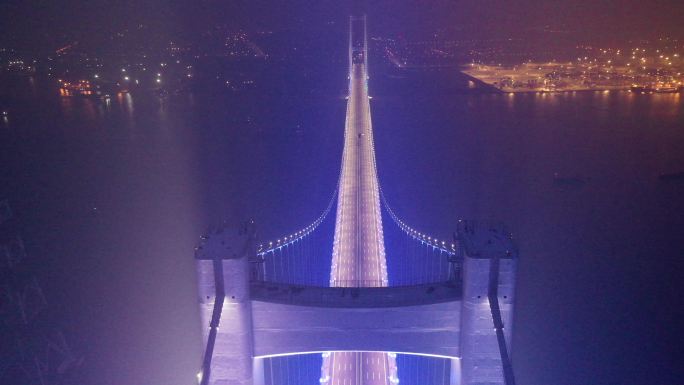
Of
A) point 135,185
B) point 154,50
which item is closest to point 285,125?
point 135,185

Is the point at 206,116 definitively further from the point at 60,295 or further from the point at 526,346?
the point at 526,346

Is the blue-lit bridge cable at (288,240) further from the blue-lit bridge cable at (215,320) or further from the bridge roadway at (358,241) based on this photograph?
the blue-lit bridge cable at (215,320)

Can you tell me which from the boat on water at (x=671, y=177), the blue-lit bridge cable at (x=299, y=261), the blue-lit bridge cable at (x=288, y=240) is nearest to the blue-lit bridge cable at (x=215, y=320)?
the blue-lit bridge cable at (x=288, y=240)

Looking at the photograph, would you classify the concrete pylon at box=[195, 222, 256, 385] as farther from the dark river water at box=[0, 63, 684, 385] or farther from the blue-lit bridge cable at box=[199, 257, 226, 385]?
the dark river water at box=[0, 63, 684, 385]

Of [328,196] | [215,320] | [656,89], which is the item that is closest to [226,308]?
[215,320]

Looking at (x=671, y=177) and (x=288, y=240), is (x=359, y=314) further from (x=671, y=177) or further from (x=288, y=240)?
(x=671, y=177)

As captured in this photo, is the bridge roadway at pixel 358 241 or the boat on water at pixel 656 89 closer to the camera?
the bridge roadway at pixel 358 241
